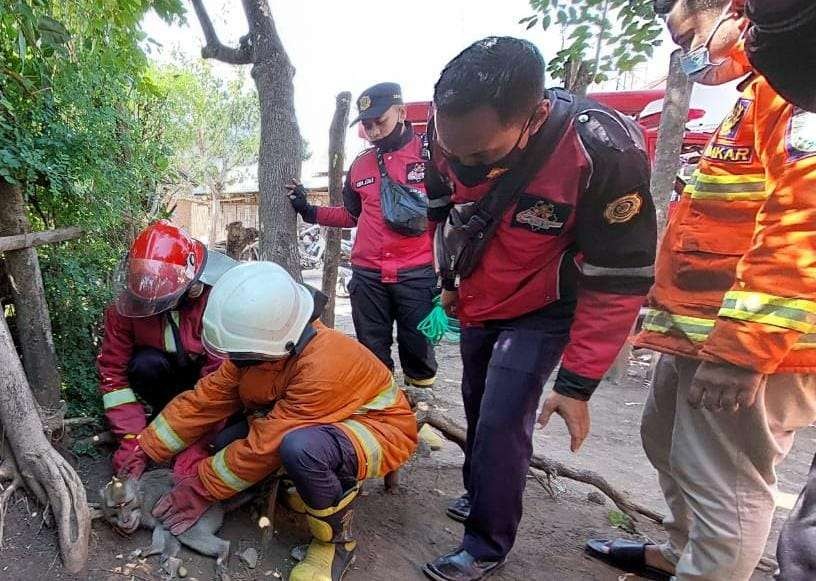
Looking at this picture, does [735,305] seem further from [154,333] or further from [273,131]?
[273,131]

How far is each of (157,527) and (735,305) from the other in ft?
6.58

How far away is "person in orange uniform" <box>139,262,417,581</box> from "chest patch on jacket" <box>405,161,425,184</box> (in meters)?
1.34

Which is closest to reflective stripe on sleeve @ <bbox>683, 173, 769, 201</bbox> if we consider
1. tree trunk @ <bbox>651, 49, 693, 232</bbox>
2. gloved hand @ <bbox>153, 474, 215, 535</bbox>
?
gloved hand @ <bbox>153, 474, 215, 535</bbox>

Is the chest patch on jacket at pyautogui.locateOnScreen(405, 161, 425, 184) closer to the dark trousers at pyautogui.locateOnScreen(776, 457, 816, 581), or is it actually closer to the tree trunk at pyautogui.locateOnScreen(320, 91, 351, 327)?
the tree trunk at pyautogui.locateOnScreen(320, 91, 351, 327)

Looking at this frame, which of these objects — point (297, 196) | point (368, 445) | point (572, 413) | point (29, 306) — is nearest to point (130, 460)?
point (29, 306)

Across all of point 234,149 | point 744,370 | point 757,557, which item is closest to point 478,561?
point 757,557

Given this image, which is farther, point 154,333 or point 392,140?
point 392,140

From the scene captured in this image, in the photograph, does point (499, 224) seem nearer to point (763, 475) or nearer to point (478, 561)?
point (763, 475)

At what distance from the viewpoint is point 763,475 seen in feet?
5.25

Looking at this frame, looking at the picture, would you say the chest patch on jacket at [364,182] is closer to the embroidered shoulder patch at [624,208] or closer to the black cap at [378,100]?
the black cap at [378,100]

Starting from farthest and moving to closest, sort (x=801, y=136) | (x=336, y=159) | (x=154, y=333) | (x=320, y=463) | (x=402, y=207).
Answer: (x=336, y=159), (x=402, y=207), (x=154, y=333), (x=320, y=463), (x=801, y=136)

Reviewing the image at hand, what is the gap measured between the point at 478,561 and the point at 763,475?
3.17 ft

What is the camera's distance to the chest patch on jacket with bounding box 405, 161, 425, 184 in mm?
3322

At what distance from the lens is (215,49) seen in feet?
11.0
